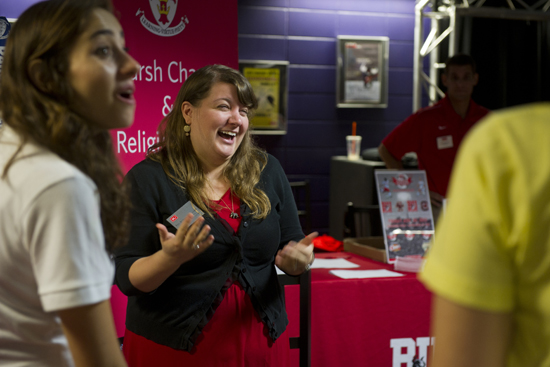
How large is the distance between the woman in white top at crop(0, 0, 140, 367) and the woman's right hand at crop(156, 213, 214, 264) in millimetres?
429

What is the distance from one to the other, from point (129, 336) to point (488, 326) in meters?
1.33

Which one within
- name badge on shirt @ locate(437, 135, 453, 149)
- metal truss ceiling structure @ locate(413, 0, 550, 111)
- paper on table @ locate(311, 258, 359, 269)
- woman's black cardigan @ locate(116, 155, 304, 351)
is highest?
metal truss ceiling structure @ locate(413, 0, 550, 111)

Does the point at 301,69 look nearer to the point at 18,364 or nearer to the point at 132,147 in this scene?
the point at 132,147

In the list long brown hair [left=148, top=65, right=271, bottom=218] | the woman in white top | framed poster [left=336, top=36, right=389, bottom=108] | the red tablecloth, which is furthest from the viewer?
framed poster [left=336, top=36, right=389, bottom=108]

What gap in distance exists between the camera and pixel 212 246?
1.52 meters

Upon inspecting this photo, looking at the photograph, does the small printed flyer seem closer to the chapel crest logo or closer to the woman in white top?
the chapel crest logo

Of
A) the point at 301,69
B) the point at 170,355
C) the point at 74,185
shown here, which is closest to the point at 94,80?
the point at 74,185

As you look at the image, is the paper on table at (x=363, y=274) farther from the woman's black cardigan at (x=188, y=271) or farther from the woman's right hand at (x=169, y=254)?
the woman's right hand at (x=169, y=254)

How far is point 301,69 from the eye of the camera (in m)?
5.43

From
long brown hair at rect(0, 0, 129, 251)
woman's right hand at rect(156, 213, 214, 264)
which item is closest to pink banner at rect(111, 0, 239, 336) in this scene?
woman's right hand at rect(156, 213, 214, 264)

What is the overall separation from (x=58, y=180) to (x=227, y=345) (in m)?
1.04

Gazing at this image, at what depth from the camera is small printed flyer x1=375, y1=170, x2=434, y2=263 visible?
2.48m

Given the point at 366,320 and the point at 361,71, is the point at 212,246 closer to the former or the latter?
the point at 366,320

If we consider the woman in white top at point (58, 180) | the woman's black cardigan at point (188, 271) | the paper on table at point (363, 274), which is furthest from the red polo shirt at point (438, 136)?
the woman in white top at point (58, 180)
